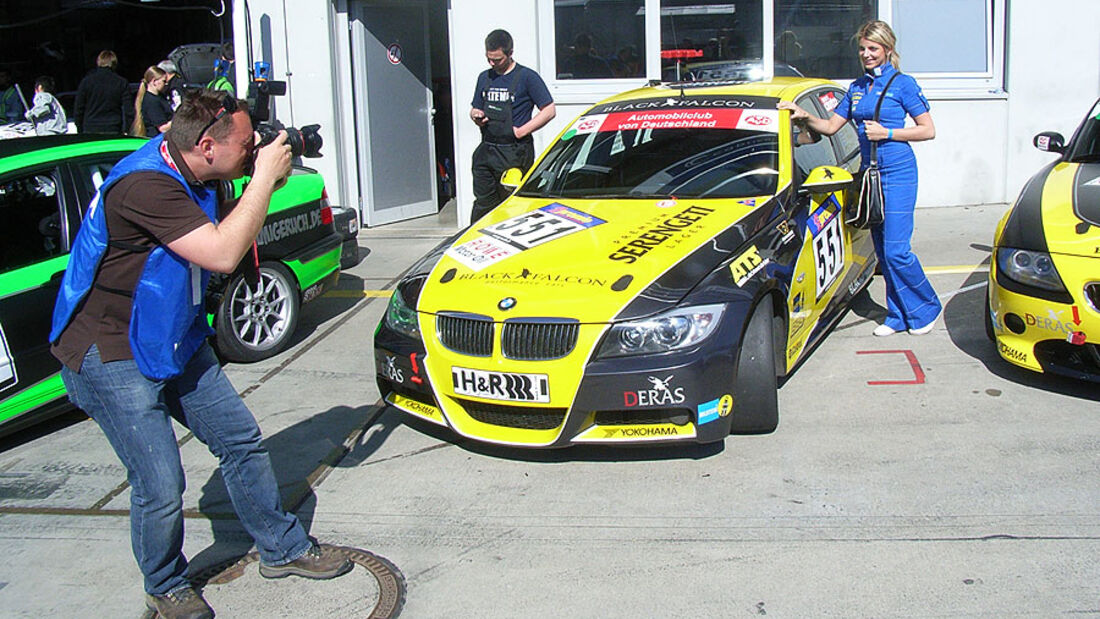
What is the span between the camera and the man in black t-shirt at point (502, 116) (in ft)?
25.2

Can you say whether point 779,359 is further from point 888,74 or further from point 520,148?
point 520,148

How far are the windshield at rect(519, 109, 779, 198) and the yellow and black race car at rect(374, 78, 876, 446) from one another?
11 millimetres

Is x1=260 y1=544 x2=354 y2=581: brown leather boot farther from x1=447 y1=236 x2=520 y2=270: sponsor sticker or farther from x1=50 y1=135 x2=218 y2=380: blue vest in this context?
x1=447 y1=236 x2=520 y2=270: sponsor sticker

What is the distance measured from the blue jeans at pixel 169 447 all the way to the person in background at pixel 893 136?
3728 mm

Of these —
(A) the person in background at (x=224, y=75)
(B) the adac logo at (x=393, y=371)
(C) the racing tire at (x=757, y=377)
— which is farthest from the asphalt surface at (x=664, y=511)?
(A) the person in background at (x=224, y=75)

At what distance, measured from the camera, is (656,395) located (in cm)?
427

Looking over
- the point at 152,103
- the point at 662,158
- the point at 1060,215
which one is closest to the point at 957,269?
the point at 1060,215

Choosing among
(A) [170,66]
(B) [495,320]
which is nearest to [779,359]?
(B) [495,320]

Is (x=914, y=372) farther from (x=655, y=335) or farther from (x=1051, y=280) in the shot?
(x=655, y=335)

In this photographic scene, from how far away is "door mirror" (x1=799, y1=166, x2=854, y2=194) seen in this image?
17.6 ft

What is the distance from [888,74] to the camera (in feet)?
20.1

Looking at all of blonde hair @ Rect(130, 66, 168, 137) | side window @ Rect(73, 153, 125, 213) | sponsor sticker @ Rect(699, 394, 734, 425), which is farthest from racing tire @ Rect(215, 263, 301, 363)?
blonde hair @ Rect(130, 66, 168, 137)

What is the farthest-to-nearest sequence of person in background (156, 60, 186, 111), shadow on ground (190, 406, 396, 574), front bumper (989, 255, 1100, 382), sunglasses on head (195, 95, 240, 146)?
person in background (156, 60, 186, 111), front bumper (989, 255, 1100, 382), shadow on ground (190, 406, 396, 574), sunglasses on head (195, 95, 240, 146)

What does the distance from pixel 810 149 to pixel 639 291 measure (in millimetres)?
2070
